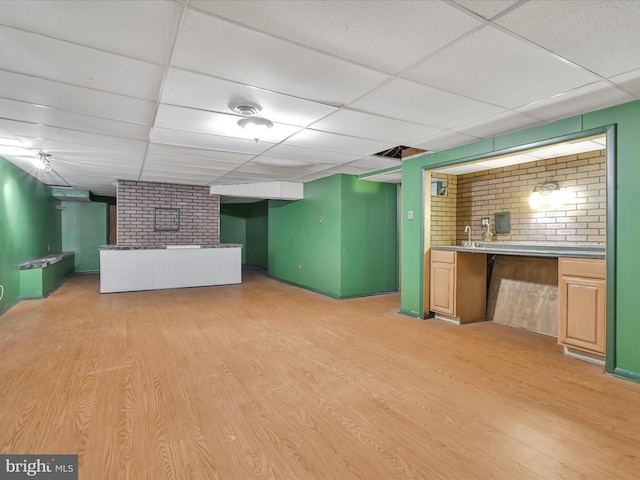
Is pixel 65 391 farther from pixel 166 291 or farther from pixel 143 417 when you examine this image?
pixel 166 291

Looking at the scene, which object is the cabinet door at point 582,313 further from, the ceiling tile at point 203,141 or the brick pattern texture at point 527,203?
the ceiling tile at point 203,141

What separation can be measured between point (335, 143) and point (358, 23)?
7.59 feet

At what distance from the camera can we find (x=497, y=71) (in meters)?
2.25

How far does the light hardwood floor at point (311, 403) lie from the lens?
172cm

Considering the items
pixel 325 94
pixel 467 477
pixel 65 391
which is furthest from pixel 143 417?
pixel 325 94

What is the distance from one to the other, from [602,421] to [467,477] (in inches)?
45.9

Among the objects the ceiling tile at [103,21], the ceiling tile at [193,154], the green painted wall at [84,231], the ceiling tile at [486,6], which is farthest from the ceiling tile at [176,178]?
the ceiling tile at [486,6]

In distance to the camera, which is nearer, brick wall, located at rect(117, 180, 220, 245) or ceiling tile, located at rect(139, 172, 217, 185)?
ceiling tile, located at rect(139, 172, 217, 185)

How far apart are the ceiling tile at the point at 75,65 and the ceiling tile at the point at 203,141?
1.06m

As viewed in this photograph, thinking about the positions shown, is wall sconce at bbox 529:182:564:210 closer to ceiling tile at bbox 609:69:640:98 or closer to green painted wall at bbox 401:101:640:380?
green painted wall at bbox 401:101:640:380

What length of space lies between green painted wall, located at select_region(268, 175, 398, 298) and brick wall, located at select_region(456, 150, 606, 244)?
159 cm

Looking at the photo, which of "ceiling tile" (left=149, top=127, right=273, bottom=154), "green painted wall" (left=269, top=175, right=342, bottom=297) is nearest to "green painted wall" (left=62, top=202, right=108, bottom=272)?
"green painted wall" (left=269, top=175, right=342, bottom=297)

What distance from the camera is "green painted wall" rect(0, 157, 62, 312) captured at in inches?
194

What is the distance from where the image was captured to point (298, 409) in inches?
A: 88.4
